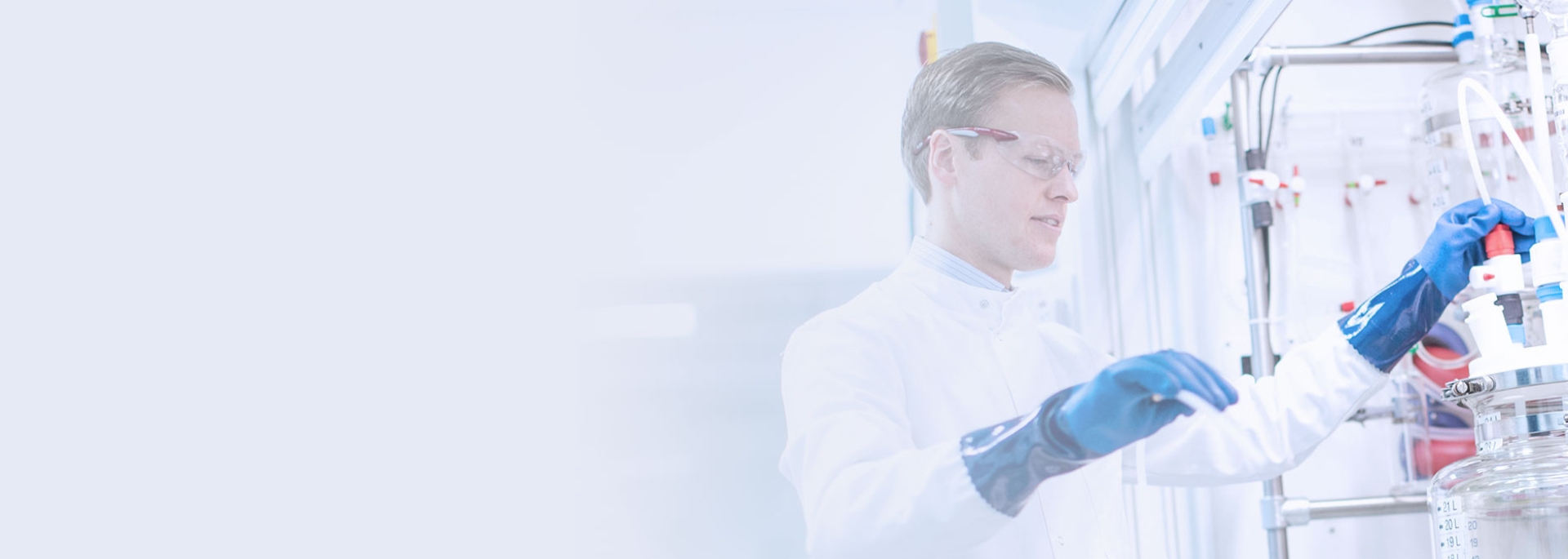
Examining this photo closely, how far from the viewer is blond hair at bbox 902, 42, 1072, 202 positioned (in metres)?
1.35

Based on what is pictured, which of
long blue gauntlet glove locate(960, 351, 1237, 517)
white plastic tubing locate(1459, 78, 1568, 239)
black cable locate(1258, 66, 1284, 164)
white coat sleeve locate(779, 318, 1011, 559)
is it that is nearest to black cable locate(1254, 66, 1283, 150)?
black cable locate(1258, 66, 1284, 164)

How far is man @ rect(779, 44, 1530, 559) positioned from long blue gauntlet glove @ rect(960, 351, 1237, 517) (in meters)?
0.13

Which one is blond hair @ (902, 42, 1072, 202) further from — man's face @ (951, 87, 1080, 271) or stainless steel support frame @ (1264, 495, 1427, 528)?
stainless steel support frame @ (1264, 495, 1427, 528)

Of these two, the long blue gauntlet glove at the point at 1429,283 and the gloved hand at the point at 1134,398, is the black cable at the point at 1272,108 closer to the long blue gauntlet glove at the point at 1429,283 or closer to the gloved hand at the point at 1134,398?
the long blue gauntlet glove at the point at 1429,283

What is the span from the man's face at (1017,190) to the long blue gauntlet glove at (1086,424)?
1.39 ft

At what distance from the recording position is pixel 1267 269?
71.1 inches

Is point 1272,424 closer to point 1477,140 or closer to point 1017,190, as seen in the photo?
point 1017,190

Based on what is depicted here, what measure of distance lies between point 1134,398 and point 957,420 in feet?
1.40

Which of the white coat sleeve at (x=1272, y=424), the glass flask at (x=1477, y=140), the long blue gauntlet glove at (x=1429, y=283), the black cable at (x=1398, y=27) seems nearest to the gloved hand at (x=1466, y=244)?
the long blue gauntlet glove at (x=1429, y=283)

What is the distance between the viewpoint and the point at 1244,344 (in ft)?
6.13

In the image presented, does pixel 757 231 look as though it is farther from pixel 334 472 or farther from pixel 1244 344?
pixel 334 472

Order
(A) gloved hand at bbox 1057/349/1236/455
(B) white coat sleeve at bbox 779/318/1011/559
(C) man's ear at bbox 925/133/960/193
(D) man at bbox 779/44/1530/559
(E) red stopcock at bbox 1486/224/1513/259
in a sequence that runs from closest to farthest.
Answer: (A) gloved hand at bbox 1057/349/1236/455 → (B) white coat sleeve at bbox 779/318/1011/559 → (D) man at bbox 779/44/1530/559 → (E) red stopcock at bbox 1486/224/1513/259 → (C) man's ear at bbox 925/133/960/193

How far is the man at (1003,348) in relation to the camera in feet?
3.81

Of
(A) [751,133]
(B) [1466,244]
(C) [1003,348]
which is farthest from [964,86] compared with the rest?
(B) [1466,244]
